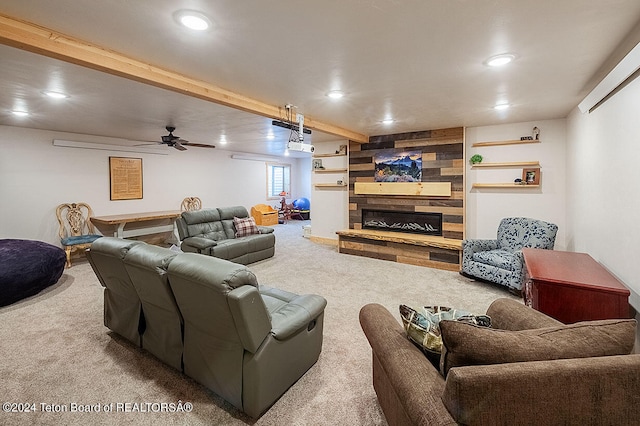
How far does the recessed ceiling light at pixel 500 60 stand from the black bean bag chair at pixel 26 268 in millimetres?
5391

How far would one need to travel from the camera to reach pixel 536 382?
968mm

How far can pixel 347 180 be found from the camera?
6480 millimetres

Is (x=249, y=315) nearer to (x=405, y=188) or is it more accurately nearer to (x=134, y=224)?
(x=405, y=188)

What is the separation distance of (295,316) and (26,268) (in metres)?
3.76

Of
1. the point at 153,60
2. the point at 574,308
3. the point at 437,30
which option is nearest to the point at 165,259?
the point at 153,60

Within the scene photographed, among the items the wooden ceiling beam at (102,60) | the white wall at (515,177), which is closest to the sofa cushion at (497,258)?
the white wall at (515,177)

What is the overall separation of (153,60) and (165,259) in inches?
64.5

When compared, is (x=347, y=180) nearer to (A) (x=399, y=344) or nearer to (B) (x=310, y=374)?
(B) (x=310, y=374)

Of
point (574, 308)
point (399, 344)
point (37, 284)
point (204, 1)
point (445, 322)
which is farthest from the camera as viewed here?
point (37, 284)

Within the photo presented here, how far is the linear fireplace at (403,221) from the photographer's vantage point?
545 centimetres

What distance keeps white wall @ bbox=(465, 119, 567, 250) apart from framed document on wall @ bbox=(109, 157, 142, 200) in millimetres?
6728

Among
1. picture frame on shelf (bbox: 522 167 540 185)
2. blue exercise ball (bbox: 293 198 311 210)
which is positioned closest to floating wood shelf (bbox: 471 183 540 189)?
picture frame on shelf (bbox: 522 167 540 185)

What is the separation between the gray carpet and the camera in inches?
70.1

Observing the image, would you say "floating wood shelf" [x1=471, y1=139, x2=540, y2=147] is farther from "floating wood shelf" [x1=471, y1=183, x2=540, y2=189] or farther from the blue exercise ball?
the blue exercise ball
